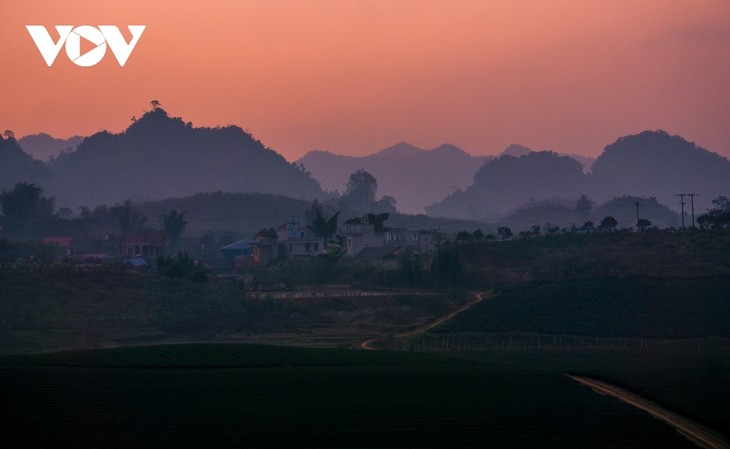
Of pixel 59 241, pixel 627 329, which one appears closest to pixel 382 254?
pixel 59 241

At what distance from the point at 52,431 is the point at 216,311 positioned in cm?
3939

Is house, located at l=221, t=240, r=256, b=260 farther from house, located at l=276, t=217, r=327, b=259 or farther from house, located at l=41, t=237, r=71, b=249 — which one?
house, located at l=41, t=237, r=71, b=249

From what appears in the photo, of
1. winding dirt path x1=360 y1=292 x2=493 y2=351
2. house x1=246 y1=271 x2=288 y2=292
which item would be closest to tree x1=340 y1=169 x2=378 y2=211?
house x1=246 y1=271 x2=288 y2=292

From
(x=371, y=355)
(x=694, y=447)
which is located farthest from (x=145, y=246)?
(x=694, y=447)

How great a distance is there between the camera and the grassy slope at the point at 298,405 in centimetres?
2872

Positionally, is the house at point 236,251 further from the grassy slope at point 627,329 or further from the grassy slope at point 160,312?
the grassy slope at point 627,329

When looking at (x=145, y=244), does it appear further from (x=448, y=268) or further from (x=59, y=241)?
(x=448, y=268)

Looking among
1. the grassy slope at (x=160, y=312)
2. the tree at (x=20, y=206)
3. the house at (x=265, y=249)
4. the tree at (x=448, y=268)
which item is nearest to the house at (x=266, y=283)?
the grassy slope at (x=160, y=312)

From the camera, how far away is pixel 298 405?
1297 inches

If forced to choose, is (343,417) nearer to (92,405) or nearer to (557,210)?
(92,405)

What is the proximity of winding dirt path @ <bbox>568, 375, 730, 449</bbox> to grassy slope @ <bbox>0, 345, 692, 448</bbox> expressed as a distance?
38.2 inches

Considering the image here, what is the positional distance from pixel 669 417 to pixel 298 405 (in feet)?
37.6

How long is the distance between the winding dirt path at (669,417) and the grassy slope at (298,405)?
97 cm

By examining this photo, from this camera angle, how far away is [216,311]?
6794 cm
